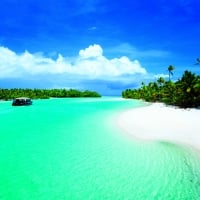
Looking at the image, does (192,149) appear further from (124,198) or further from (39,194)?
(39,194)

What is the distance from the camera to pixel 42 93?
10956cm

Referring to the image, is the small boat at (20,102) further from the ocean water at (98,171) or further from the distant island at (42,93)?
the ocean water at (98,171)

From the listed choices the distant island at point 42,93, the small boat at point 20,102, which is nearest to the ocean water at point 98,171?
the small boat at point 20,102

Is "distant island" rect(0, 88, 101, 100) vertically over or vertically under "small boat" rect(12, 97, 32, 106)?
over

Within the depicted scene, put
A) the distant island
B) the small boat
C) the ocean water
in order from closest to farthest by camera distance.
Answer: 1. the ocean water
2. the small boat
3. the distant island

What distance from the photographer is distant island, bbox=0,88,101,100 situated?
84.4 metres

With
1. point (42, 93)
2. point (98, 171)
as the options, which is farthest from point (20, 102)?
point (42, 93)

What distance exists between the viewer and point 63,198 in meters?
7.48

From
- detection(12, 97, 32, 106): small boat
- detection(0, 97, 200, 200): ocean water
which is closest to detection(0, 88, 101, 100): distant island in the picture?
detection(12, 97, 32, 106): small boat

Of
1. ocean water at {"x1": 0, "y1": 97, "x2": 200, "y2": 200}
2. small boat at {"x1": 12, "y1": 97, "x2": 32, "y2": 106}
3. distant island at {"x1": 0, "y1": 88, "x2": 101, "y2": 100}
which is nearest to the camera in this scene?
ocean water at {"x1": 0, "y1": 97, "x2": 200, "y2": 200}

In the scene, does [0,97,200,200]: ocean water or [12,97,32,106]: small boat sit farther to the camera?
[12,97,32,106]: small boat

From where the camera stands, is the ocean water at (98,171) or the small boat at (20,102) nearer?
the ocean water at (98,171)

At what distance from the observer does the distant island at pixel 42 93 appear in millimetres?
84431

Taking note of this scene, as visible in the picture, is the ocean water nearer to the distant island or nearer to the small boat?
the small boat
